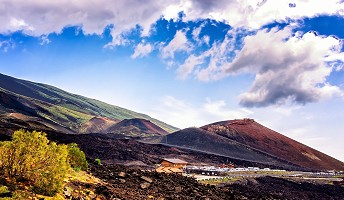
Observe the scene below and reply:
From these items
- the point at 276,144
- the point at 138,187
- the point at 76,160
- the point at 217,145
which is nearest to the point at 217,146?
the point at 217,145

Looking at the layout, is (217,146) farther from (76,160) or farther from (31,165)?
(31,165)

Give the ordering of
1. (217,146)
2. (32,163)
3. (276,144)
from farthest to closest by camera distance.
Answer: (276,144), (217,146), (32,163)

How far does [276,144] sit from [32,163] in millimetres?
136125

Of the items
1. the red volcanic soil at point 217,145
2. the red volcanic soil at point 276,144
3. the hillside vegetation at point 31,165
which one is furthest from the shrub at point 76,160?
the red volcanic soil at point 276,144

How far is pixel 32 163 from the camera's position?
1609cm

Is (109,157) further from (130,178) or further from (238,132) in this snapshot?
(238,132)

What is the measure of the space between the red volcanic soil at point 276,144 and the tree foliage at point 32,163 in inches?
4834

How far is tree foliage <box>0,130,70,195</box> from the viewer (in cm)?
1555

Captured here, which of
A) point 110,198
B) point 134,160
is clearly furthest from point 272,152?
point 110,198

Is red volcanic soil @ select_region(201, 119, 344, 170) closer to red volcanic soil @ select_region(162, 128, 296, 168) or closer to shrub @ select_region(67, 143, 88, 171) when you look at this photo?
red volcanic soil @ select_region(162, 128, 296, 168)

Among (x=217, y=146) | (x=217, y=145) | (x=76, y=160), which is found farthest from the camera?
(x=217, y=145)

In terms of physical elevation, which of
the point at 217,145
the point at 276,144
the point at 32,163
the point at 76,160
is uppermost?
the point at 276,144

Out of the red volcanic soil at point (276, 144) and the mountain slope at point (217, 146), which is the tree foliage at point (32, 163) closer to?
the mountain slope at point (217, 146)

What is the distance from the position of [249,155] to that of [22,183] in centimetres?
10849
